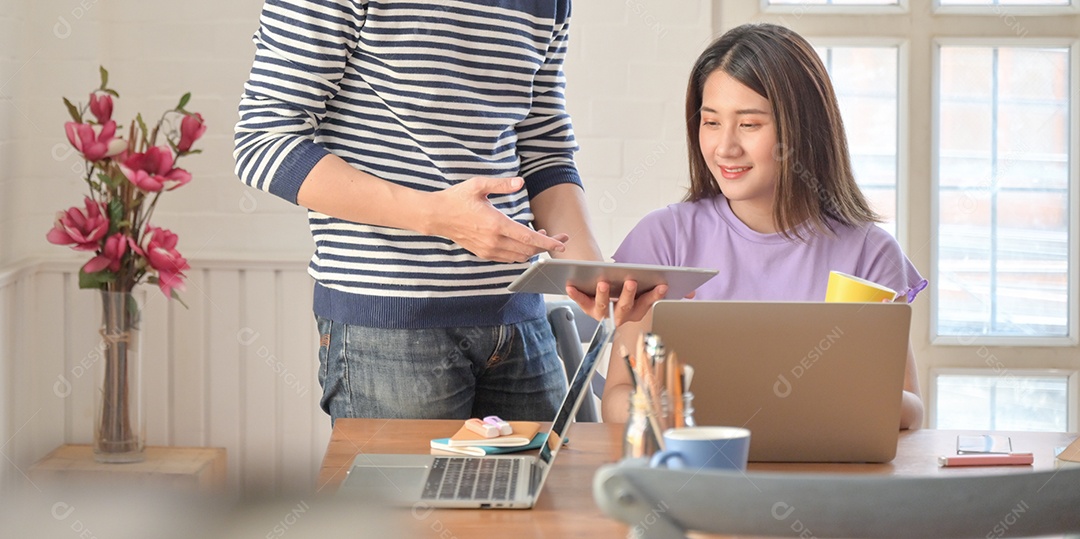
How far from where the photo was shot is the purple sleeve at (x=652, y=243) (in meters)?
1.80

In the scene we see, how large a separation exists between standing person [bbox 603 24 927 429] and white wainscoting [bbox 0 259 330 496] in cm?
120

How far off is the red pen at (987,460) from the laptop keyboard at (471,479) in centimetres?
49

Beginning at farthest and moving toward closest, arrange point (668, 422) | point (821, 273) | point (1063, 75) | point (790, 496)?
point (1063, 75) → point (821, 273) → point (668, 422) → point (790, 496)

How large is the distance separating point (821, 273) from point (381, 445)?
0.79 meters

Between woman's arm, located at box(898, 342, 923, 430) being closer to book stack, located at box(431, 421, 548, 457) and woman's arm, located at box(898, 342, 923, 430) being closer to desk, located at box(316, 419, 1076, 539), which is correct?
desk, located at box(316, 419, 1076, 539)

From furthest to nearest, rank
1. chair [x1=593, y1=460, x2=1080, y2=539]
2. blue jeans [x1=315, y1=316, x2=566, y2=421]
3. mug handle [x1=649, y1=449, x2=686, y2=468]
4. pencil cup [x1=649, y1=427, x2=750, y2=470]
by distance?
blue jeans [x1=315, y1=316, x2=566, y2=421] → pencil cup [x1=649, y1=427, x2=750, y2=470] → mug handle [x1=649, y1=449, x2=686, y2=468] → chair [x1=593, y1=460, x2=1080, y2=539]

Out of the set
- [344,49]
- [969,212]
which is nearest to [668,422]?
[344,49]

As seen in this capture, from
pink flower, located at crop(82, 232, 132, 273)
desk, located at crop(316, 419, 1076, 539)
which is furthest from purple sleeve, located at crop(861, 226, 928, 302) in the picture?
pink flower, located at crop(82, 232, 132, 273)

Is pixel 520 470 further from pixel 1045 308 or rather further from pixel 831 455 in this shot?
pixel 1045 308

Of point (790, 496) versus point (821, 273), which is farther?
point (821, 273)

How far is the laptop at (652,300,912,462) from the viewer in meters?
1.13

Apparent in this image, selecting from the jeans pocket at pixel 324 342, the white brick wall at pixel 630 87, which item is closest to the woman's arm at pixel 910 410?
the jeans pocket at pixel 324 342

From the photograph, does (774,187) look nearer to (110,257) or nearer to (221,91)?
(110,257)

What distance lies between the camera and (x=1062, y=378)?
109 inches
